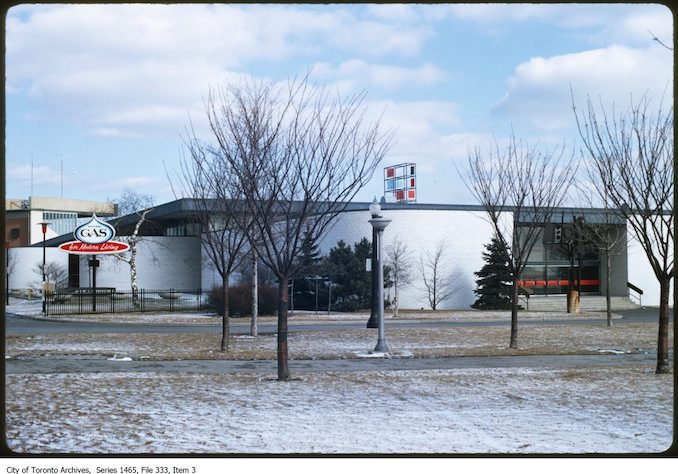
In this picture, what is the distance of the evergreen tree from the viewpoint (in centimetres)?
4450

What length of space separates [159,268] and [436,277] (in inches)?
912

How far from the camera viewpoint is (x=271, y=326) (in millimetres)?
28266

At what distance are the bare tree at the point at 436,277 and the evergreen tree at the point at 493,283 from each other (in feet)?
5.28

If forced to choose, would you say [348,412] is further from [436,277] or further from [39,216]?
[39,216]

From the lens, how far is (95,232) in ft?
133

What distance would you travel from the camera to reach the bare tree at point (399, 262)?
138ft

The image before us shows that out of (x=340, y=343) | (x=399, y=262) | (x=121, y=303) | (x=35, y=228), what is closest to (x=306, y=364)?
(x=340, y=343)

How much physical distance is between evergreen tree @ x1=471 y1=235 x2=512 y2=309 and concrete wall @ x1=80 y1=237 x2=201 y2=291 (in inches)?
898

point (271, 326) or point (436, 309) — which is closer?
point (271, 326)

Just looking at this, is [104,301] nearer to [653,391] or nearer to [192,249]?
[192,249]

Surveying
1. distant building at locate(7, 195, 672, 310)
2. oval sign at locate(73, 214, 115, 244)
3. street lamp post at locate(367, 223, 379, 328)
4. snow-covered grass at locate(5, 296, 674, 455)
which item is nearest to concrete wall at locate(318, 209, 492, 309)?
distant building at locate(7, 195, 672, 310)

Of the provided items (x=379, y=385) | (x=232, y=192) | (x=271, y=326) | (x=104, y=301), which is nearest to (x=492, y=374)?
(x=379, y=385)

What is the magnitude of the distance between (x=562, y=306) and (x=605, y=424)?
4210 centimetres

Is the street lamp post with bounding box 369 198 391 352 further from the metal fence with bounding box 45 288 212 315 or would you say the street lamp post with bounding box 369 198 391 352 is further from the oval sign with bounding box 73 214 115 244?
the metal fence with bounding box 45 288 212 315
